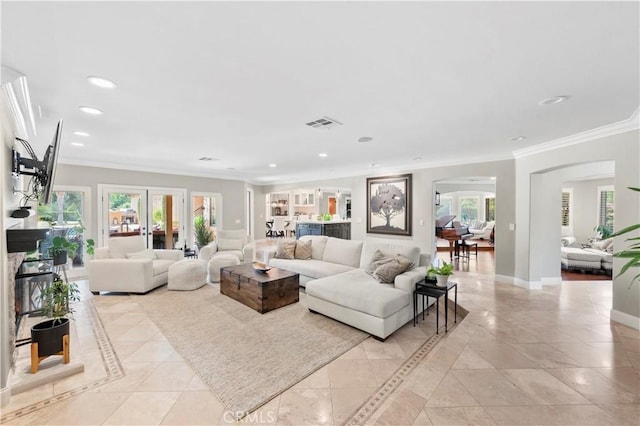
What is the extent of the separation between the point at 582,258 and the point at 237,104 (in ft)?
26.3

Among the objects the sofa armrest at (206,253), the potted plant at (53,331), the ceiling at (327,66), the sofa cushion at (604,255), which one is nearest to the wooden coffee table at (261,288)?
the sofa armrest at (206,253)

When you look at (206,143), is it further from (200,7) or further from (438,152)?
(438,152)

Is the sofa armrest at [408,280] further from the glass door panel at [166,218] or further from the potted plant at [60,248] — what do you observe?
the glass door panel at [166,218]

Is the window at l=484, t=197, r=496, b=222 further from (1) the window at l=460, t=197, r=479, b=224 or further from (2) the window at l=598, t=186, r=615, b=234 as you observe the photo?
(2) the window at l=598, t=186, r=615, b=234

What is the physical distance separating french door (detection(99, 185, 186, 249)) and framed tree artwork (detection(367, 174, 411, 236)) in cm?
502

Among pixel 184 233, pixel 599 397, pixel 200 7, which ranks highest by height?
pixel 200 7

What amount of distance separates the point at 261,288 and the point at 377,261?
1695 mm

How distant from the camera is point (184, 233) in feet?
23.9

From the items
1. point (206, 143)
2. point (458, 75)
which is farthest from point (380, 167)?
point (458, 75)

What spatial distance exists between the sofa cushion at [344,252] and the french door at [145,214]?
14.3 ft

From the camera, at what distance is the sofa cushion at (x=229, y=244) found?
21.4 feet

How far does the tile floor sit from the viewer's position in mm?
1904

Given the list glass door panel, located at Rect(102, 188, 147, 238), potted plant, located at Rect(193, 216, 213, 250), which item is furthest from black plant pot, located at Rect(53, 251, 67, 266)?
potted plant, located at Rect(193, 216, 213, 250)

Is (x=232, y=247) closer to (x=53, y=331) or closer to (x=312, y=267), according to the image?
(x=312, y=267)
